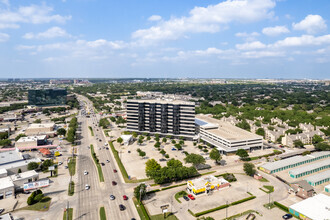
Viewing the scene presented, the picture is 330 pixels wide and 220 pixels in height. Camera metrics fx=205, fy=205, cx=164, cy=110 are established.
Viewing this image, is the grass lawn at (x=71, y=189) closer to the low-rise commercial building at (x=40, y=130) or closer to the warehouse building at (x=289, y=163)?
the low-rise commercial building at (x=40, y=130)

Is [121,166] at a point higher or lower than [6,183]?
lower

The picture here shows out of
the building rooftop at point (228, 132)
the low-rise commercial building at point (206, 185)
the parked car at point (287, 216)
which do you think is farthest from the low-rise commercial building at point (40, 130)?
the parked car at point (287, 216)

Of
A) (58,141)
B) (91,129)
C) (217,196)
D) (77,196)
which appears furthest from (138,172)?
(91,129)

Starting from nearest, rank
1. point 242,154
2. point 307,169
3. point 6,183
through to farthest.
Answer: point 6,183
point 307,169
point 242,154

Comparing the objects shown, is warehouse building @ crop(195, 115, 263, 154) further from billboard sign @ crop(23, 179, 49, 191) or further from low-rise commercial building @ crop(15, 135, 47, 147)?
low-rise commercial building @ crop(15, 135, 47, 147)

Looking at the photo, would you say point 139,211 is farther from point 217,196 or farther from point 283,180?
point 283,180

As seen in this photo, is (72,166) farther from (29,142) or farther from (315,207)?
(315,207)

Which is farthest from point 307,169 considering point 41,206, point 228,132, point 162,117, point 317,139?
point 41,206
